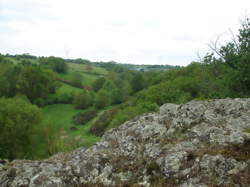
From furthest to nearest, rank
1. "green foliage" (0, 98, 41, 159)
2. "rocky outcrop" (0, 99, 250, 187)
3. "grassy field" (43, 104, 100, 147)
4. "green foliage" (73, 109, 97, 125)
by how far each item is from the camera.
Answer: "green foliage" (73, 109, 97, 125)
"grassy field" (43, 104, 100, 147)
"green foliage" (0, 98, 41, 159)
"rocky outcrop" (0, 99, 250, 187)

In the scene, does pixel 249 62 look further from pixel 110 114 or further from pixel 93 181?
pixel 110 114

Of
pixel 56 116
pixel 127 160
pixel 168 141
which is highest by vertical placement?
pixel 168 141

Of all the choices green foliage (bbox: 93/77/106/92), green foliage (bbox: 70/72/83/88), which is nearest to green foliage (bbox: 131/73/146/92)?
green foliage (bbox: 93/77/106/92)

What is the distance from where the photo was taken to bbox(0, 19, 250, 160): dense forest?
15.2 metres

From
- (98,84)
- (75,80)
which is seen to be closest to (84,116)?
(98,84)

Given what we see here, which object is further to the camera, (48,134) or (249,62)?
(48,134)

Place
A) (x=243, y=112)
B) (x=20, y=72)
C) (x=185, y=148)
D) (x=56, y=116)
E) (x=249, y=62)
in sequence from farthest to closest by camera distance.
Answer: (x=20, y=72)
(x=56, y=116)
(x=249, y=62)
(x=243, y=112)
(x=185, y=148)

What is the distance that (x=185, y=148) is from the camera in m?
6.03

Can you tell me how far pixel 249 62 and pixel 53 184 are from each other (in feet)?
41.6

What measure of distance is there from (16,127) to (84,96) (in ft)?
143

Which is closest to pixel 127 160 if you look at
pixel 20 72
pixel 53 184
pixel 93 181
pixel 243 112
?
pixel 93 181

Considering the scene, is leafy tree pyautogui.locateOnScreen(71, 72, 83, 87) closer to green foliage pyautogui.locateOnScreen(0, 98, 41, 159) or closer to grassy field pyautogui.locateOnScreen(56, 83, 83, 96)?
grassy field pyautogui.locateOnScreen(56, 83, 83, 96)

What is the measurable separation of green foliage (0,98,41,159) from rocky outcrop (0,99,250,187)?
28.2 m

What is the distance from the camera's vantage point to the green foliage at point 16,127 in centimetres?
3153
